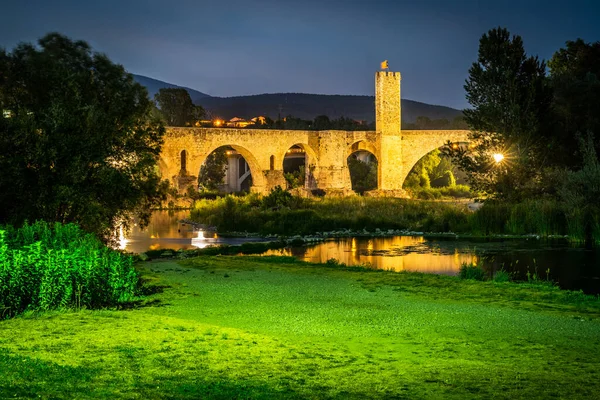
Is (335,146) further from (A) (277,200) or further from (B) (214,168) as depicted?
(A) (277,200)

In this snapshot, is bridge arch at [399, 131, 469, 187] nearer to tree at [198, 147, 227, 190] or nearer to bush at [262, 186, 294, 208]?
tree at [198, 147, 227, 190]

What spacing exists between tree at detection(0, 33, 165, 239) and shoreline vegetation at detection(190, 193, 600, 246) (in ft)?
30.6

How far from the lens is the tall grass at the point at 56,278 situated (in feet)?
26.8

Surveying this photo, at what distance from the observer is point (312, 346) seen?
668 centimetres

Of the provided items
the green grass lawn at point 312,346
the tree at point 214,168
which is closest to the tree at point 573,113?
the green grass lawn at point 312,346

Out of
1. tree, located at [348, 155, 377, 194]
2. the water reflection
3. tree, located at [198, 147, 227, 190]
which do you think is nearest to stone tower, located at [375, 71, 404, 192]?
tree, located at [348, 155, 377, 194]

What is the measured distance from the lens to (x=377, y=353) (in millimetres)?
6438

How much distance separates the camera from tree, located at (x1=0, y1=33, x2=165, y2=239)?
1296 centimetres

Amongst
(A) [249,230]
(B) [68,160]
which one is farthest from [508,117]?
(B) [68,160]

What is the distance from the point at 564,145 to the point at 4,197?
61.0 ft

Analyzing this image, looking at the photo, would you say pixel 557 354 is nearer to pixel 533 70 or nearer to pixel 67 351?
pixel 67 351

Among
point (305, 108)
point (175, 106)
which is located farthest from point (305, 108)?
point (175, 106)

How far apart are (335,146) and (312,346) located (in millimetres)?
41116

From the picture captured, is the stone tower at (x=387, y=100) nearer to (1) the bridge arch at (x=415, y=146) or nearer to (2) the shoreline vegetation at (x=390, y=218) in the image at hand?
(1) the bridge arch at (x=415, y=146)
